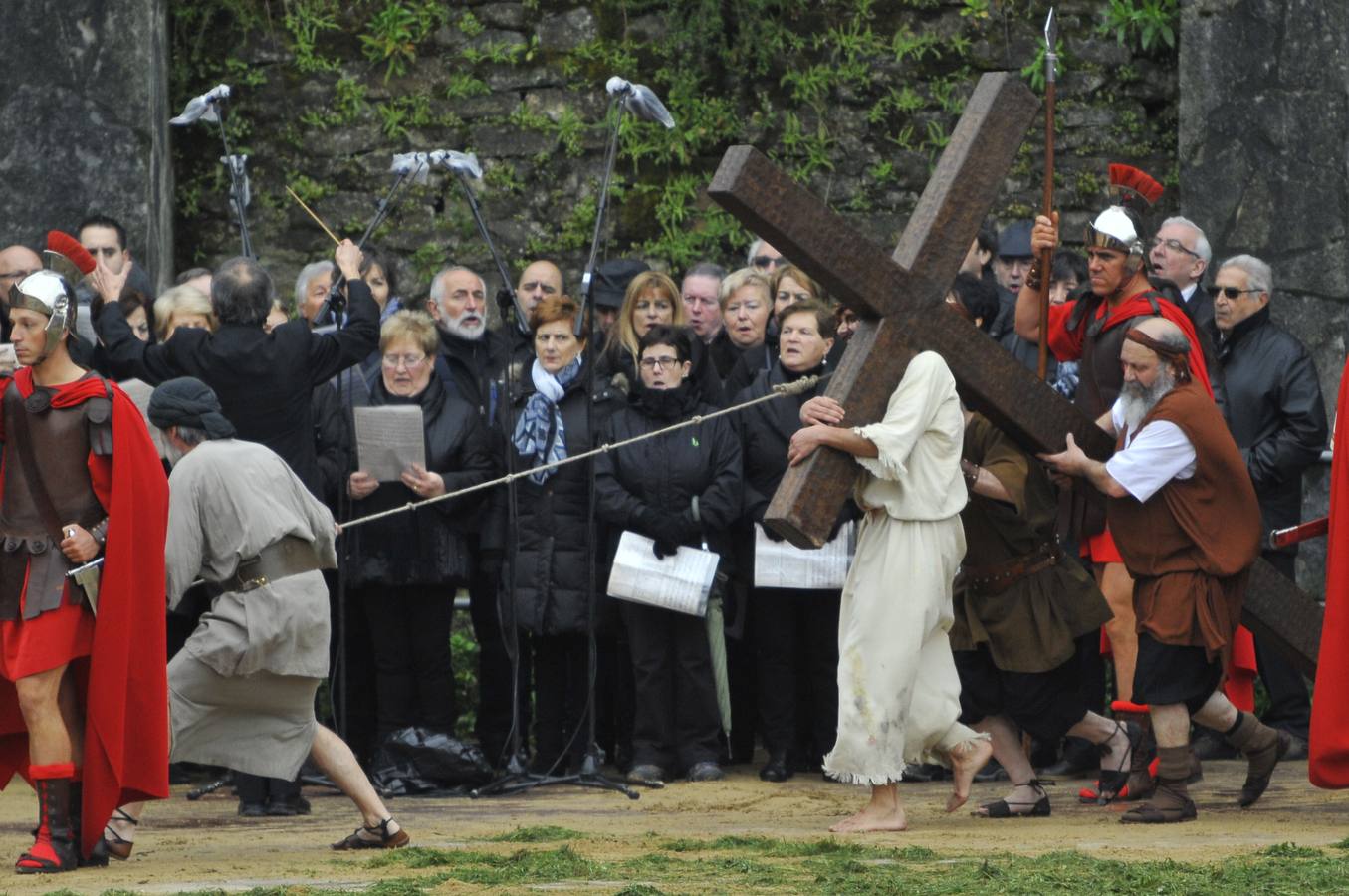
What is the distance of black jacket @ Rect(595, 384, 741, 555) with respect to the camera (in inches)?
350

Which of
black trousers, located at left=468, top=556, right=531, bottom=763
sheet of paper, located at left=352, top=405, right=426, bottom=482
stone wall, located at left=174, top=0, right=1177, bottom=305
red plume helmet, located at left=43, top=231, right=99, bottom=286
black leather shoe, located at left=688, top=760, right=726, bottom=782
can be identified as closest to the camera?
red plume helmet, located at left=43, top=231, right=99, bottom=286

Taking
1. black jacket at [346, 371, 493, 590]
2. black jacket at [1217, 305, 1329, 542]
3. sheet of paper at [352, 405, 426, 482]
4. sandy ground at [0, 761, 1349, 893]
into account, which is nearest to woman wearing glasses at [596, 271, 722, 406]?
black jacket at [346, 371, 493, 590]

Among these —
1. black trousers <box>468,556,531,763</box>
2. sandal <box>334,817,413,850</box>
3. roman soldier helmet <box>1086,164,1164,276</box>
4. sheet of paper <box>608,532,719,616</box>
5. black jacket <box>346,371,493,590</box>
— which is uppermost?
roman soldier helmet <box>1086,164,1164,276</box>

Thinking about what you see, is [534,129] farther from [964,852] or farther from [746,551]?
[964,852]

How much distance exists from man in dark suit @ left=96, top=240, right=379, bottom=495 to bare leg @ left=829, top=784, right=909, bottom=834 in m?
2.57

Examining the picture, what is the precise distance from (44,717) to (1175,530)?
3.73 metres

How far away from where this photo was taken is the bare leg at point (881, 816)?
7332 millimetres

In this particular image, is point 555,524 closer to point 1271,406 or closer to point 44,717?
point 44,717

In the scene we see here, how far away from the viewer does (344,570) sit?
8.79 meters

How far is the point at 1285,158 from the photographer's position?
35.8 ft

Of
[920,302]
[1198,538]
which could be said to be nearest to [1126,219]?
[920,302]

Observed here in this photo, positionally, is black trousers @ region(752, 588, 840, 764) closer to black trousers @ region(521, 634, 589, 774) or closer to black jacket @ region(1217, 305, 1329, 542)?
black trousers @ region(521, 634, 589, 774)

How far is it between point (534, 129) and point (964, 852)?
5.89 m

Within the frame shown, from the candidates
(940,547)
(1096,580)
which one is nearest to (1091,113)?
(1096,580)
